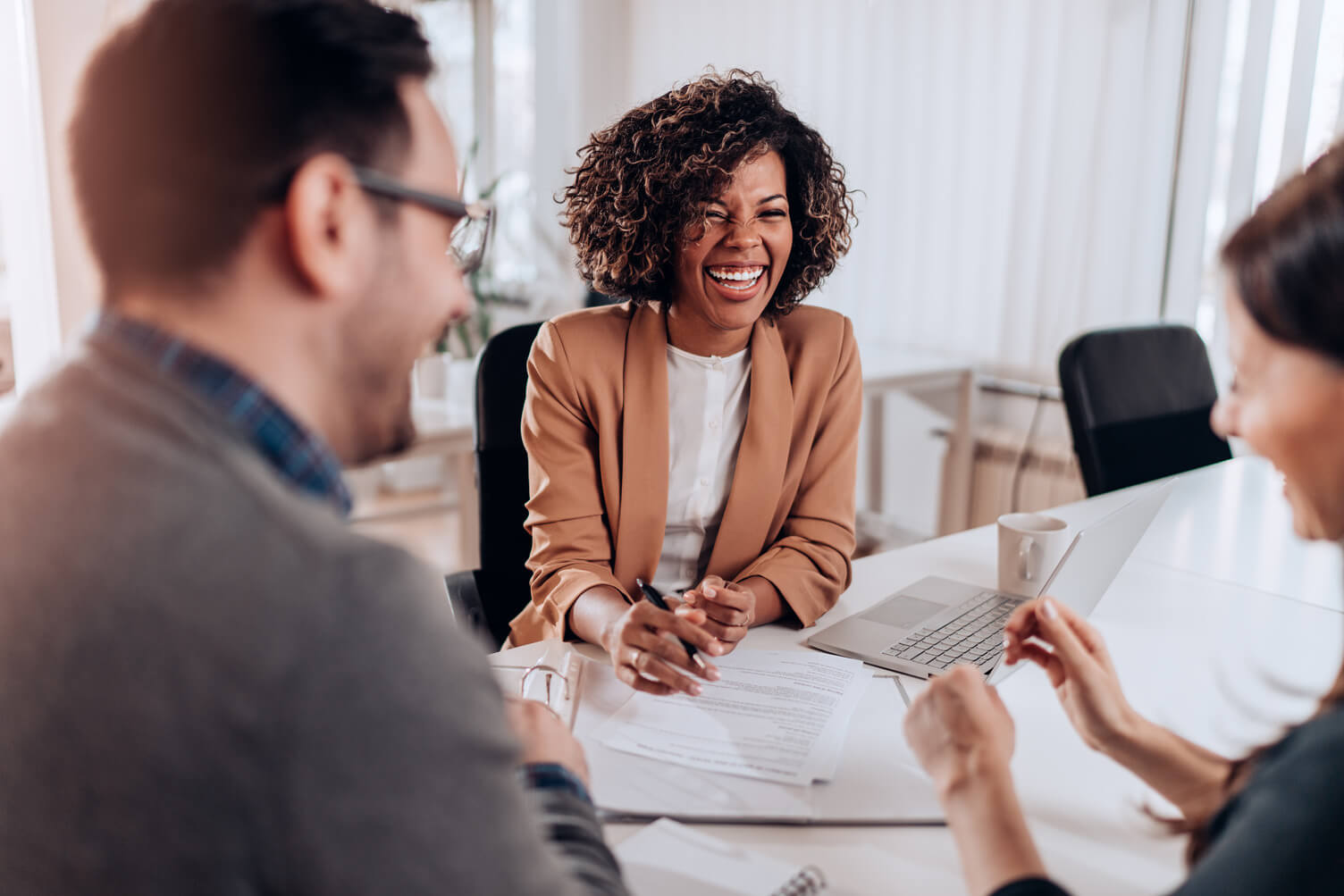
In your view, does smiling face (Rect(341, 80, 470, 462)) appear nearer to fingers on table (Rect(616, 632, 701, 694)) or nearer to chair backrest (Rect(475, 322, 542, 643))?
fingers on table (Rect(616, 632, 701, 694))

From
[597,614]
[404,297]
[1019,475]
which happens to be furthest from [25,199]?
[1019,475]

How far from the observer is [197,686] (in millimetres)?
449

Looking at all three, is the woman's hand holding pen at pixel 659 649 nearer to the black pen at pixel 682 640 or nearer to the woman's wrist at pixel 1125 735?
the black pen at pixel 682 640

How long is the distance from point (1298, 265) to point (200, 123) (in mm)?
632

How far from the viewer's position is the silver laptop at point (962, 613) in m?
1.14

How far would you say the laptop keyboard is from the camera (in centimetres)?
116

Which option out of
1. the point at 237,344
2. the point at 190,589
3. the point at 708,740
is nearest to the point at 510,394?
the point at 708,740

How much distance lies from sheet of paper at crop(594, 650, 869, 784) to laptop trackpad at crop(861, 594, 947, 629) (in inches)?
5.6

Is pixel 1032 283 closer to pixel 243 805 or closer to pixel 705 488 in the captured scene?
pixel 705 488

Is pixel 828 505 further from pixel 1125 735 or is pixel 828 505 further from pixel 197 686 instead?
pixel 197 686

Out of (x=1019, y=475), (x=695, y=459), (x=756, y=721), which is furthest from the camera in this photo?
(x=1019, y=475)

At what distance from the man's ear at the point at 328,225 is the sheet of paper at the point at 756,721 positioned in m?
0.56

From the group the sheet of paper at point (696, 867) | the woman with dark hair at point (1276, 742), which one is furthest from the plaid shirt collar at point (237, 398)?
the woman with dark hair at point (1276, 742)

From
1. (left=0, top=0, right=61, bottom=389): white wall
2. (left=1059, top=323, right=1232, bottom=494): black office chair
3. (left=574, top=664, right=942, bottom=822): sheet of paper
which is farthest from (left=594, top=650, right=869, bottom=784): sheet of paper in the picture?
(left=0, top=0, right=61, bottom=389): white wall
